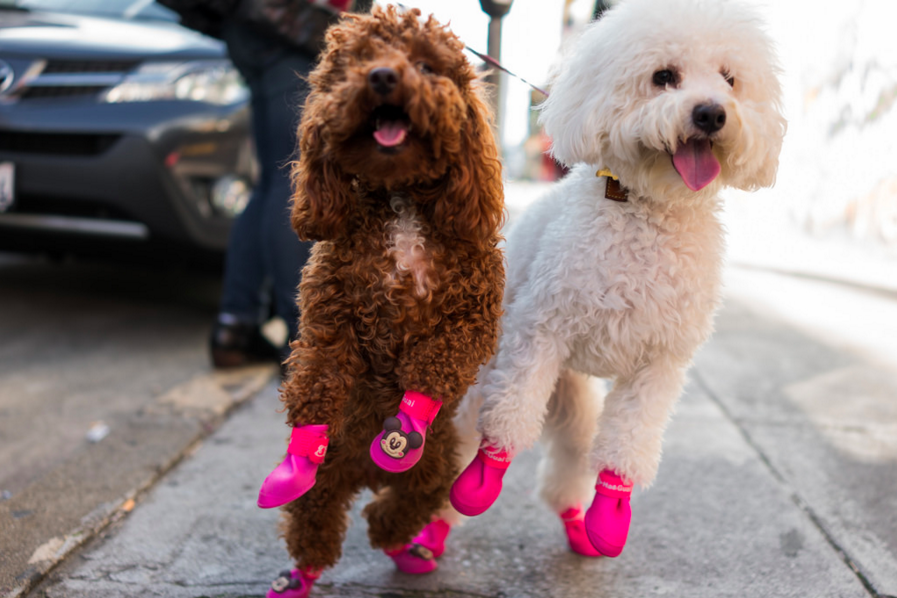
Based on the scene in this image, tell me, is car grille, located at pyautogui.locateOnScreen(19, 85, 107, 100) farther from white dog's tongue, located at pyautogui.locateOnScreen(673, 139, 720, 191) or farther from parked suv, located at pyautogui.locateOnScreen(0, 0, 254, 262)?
white dog's tongue, located at pyautogui.locateOnScreen(673, 139, 720, 191)

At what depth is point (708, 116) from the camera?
4.72 ft

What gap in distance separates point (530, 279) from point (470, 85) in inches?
20.7

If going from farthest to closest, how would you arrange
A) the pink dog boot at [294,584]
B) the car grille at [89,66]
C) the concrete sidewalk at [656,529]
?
the car grille at [89,66], the concrete sidewalk at [656,529], the pink dog boot at [294,584]

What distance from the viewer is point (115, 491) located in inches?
90.7

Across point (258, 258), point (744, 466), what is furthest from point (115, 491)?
point (744, 466)

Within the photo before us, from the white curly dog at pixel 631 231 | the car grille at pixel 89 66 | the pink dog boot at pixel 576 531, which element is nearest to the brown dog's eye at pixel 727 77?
the white curly dog at pixel 631 231

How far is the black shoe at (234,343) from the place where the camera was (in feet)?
11.4

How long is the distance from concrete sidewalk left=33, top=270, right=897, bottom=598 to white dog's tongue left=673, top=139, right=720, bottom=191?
1164 mm

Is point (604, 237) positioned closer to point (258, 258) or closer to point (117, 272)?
point (258, 258)

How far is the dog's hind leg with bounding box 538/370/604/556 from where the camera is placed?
2100mm

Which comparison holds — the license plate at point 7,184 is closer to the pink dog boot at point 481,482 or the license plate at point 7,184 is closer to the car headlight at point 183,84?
the car headlight at point 183,84

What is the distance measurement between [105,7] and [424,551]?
4.39 meters

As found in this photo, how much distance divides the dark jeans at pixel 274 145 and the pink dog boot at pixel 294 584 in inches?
50.7

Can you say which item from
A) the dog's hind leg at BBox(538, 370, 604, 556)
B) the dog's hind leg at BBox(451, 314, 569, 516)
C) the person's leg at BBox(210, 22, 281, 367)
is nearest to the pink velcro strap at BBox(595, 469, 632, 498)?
the dog's hind leg at BBox(451, 314, 569, 516)
